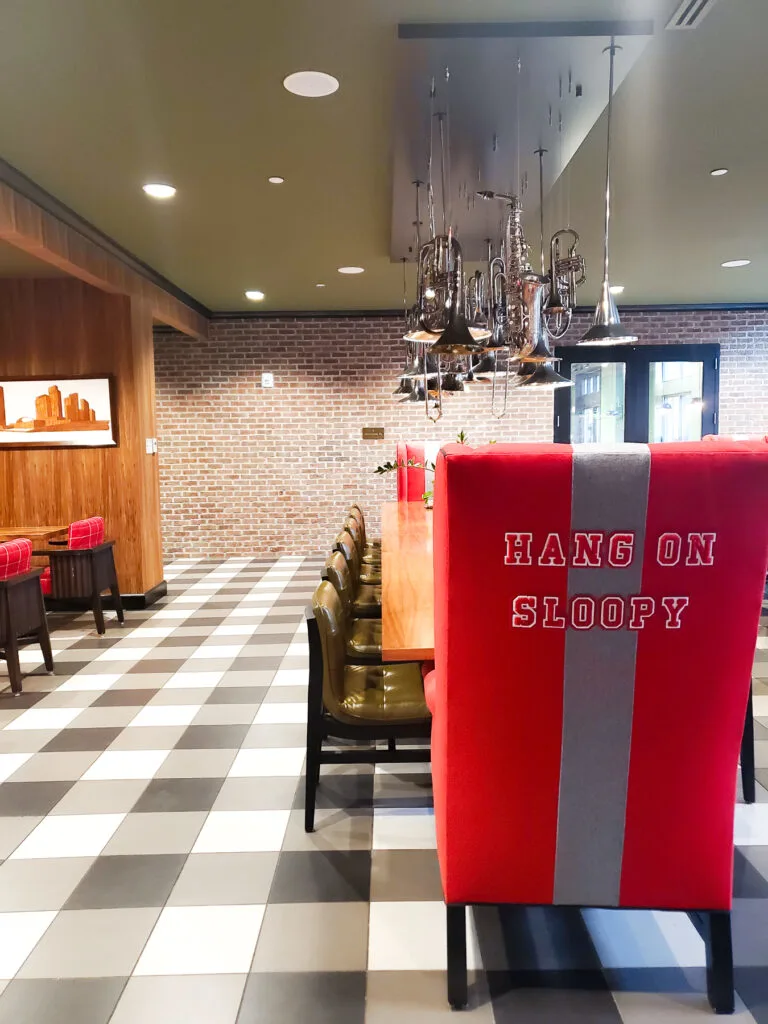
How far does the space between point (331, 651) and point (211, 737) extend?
1196mm

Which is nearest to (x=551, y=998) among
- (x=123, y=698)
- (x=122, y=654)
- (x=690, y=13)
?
(x=123, y=698)

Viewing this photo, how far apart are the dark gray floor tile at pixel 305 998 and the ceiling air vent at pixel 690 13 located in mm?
2770

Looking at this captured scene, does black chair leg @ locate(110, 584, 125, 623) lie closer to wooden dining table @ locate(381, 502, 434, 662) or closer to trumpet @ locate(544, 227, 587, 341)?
wooden dining table @ locate(381, 502, 434, 662)

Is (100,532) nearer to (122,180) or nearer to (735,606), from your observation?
(122,180)

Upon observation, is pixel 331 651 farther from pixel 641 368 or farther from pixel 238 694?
pixel 641 368

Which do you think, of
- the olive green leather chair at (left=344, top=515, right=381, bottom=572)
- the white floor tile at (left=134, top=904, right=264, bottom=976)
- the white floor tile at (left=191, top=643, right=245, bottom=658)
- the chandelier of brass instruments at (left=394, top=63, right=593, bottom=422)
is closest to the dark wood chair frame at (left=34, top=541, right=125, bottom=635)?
the white floor tile at (left=191, top=643, right=245, bottom=658)

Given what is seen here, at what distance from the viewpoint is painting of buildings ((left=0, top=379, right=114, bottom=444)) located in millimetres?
5266

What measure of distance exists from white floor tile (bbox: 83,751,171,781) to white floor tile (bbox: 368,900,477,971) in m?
1.24

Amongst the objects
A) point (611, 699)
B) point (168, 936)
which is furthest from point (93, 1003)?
point (611, 699)

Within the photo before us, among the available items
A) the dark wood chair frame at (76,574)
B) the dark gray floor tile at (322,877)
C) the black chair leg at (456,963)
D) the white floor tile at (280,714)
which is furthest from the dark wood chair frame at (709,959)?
the dark wood chair frame at (76,574)

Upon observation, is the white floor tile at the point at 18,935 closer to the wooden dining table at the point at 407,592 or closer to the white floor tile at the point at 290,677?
the wooden dining table at the point at 407,592

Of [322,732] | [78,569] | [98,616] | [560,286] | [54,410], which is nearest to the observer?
[322,732]

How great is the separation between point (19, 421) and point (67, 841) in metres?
3.90

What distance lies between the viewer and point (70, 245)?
4.17m
